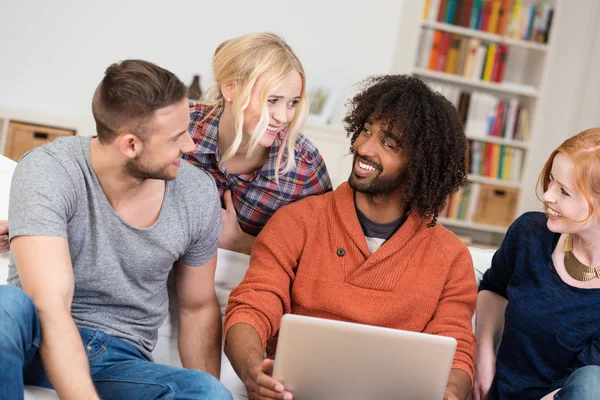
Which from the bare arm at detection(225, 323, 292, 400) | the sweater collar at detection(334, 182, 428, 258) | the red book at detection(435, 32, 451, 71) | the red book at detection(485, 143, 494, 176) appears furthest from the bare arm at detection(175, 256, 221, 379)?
the red book at detection(485, 143, 494, 176)

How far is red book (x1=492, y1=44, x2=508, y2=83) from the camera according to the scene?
474 centimetres

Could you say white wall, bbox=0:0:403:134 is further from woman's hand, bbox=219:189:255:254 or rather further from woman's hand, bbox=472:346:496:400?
woman's hand, bbox=472:346:496:400

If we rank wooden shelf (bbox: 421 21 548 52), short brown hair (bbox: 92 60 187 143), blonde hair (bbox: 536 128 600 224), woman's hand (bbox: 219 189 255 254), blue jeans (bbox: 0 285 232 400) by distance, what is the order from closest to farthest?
blue jeans (bbox: 0 285 232 400), short brown hair (bbox: 92 60 187 143), blonde hair (bbox: 536 128 600 224), woman's hand (bbox: 219 189 255 254), wooden shelf (bbox: 421 21 548 52)

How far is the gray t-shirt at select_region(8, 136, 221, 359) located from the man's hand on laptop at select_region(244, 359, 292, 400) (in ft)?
0.98

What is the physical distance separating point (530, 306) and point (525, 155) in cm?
316

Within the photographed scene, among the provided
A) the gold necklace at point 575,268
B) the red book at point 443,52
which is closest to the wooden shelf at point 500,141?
the red book at point 443,52

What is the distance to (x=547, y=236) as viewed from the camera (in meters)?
1.95

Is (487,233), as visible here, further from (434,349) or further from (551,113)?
(434,349)

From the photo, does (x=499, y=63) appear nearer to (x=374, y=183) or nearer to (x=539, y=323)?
(x=374, y=183)

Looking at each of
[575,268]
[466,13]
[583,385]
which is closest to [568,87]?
[466,13]

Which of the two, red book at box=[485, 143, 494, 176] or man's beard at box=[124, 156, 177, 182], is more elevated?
man's beard at box=[124, 156, 177, 182]

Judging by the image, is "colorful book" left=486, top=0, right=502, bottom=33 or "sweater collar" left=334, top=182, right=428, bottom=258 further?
"colorful book" left=486, top=0, right=502, bottom=33

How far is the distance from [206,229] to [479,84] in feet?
10.7

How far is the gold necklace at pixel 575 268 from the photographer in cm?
183
